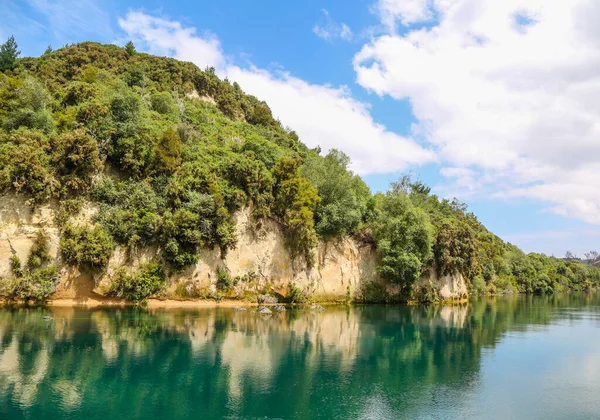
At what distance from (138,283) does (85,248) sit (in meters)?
5.94

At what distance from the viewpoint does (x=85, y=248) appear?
38781mm

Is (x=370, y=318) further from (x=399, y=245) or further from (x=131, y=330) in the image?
(x=131, y=330)

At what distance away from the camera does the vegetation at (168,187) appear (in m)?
40.2

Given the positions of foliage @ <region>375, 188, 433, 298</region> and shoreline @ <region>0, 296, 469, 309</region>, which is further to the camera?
foliage @ <region>375, 188, 433, 298</region>

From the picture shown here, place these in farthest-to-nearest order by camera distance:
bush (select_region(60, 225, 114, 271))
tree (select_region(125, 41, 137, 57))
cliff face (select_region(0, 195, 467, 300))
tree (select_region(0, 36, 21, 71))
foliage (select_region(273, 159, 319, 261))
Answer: tree (select_region(125, 41, 137, 57))
tree (select_region(0, 36, 21, 71))
foliage (select_region(273, 159, 319, 261))
cliff face (select_region(0, 195, 467, 300))
bush (select_region(60, 225, 114, 271))

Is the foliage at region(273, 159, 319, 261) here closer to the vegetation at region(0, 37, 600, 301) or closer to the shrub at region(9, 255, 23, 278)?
the vegetation at region(0, 37, 600, 301)

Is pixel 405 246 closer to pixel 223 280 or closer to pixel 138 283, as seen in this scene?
pixel 223 280

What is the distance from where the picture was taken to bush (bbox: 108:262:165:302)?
1576 inches

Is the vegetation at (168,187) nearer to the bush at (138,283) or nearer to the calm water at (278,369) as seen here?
the bush at (138,283)

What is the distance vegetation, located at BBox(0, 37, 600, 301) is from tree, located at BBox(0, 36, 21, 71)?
3744 millimetres

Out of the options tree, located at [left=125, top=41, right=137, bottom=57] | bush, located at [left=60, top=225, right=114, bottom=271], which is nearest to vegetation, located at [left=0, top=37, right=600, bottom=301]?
bush, located at [left=60, top=225, right=114, bottom=271]

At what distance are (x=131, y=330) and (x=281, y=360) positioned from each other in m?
12.1

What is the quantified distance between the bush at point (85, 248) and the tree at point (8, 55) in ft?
167

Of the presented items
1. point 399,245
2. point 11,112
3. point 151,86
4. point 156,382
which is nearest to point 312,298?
point 399,245
